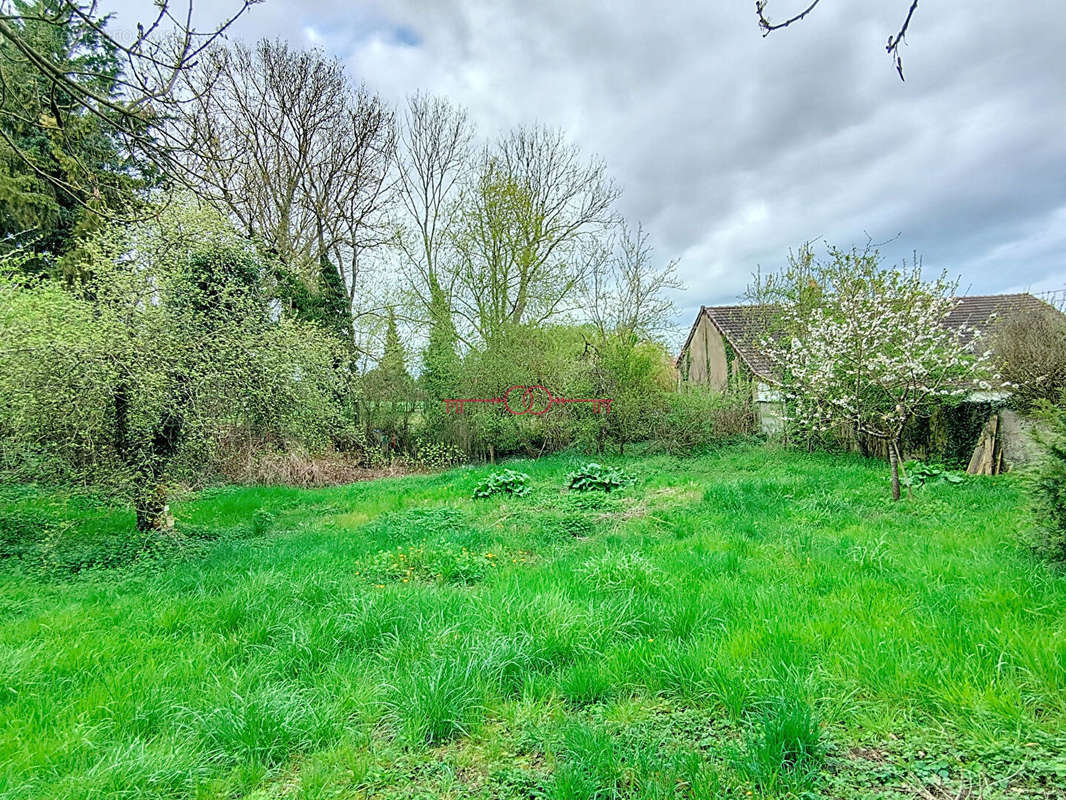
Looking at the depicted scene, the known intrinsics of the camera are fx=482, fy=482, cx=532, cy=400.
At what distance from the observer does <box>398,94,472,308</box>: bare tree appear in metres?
16.7

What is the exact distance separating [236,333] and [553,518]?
5.02m

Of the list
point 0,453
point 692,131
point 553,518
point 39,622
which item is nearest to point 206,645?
point 39,622

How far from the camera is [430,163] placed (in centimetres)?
1694

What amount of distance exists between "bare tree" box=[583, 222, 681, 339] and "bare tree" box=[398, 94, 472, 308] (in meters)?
5.80

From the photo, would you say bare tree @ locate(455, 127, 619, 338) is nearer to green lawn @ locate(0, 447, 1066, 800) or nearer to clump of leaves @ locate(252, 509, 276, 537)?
clump of leaves @ locate(252, 509, 276, 537)

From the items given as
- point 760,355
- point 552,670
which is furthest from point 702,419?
point 552,670

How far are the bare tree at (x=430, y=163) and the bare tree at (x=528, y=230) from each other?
3.74 feet

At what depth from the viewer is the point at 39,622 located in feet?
12.3

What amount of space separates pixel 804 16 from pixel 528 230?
14.5 meters

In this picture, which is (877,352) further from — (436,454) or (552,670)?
(436,454)

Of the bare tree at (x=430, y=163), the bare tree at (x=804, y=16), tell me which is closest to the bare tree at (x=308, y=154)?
the bare tree at (x=430, y=163)

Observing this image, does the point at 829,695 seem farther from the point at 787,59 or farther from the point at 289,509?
the point at 289,509

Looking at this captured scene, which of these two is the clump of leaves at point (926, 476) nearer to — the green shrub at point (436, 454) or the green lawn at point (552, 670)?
the green lawn at point (552, 670)
